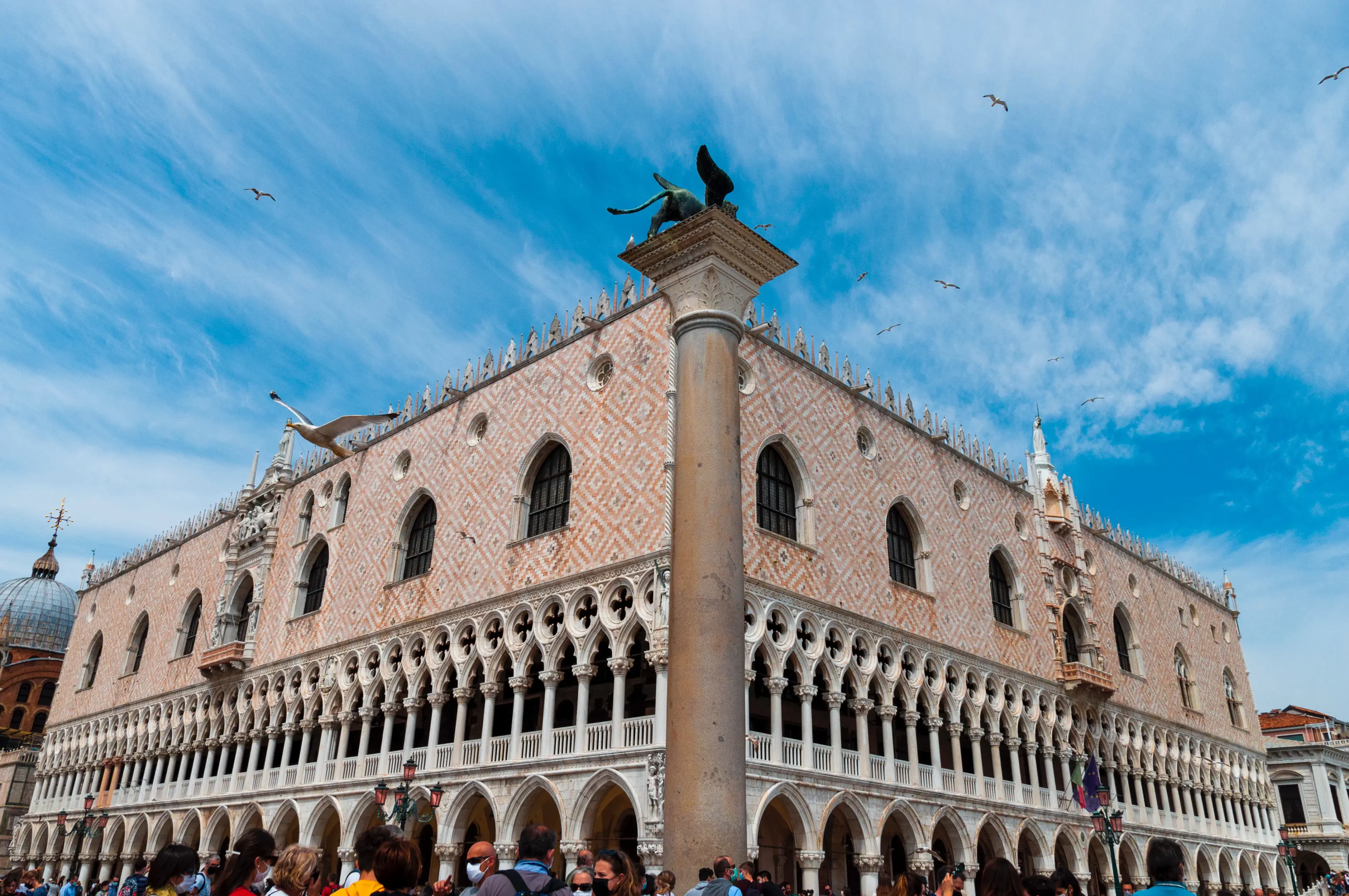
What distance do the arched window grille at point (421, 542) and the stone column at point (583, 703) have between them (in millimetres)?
6298

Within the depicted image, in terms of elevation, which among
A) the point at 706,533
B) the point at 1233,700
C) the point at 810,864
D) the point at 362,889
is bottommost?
the point at 362,889

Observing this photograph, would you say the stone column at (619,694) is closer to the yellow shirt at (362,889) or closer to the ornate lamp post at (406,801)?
the ornate lamp post at (406,801)

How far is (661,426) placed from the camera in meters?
18.7

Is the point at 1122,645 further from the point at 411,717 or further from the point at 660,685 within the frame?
the point at 411,717

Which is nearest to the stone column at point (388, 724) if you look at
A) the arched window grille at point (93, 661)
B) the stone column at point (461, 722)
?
the stone column at point (461, 722)

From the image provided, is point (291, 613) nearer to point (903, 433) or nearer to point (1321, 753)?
point (903, 433)

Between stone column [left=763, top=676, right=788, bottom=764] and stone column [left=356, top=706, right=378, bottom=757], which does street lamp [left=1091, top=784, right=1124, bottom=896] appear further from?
stone column [left=356, top=706, right=378, bottom=757]

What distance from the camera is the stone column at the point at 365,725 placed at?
71.5 feet

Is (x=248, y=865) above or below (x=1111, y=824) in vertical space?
below

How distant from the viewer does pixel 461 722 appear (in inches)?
786

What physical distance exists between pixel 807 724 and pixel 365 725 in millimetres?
10058

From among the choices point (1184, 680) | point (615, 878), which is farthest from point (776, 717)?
point (1184, 680)

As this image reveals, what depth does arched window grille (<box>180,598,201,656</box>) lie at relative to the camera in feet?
101

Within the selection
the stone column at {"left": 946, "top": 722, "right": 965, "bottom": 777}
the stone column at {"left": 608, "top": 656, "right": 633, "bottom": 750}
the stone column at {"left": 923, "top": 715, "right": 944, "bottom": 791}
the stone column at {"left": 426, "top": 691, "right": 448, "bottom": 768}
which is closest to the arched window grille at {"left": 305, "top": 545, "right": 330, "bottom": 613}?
the stone column at {"left": 426, "top": 691, "right": 448, "bottom": 768}
